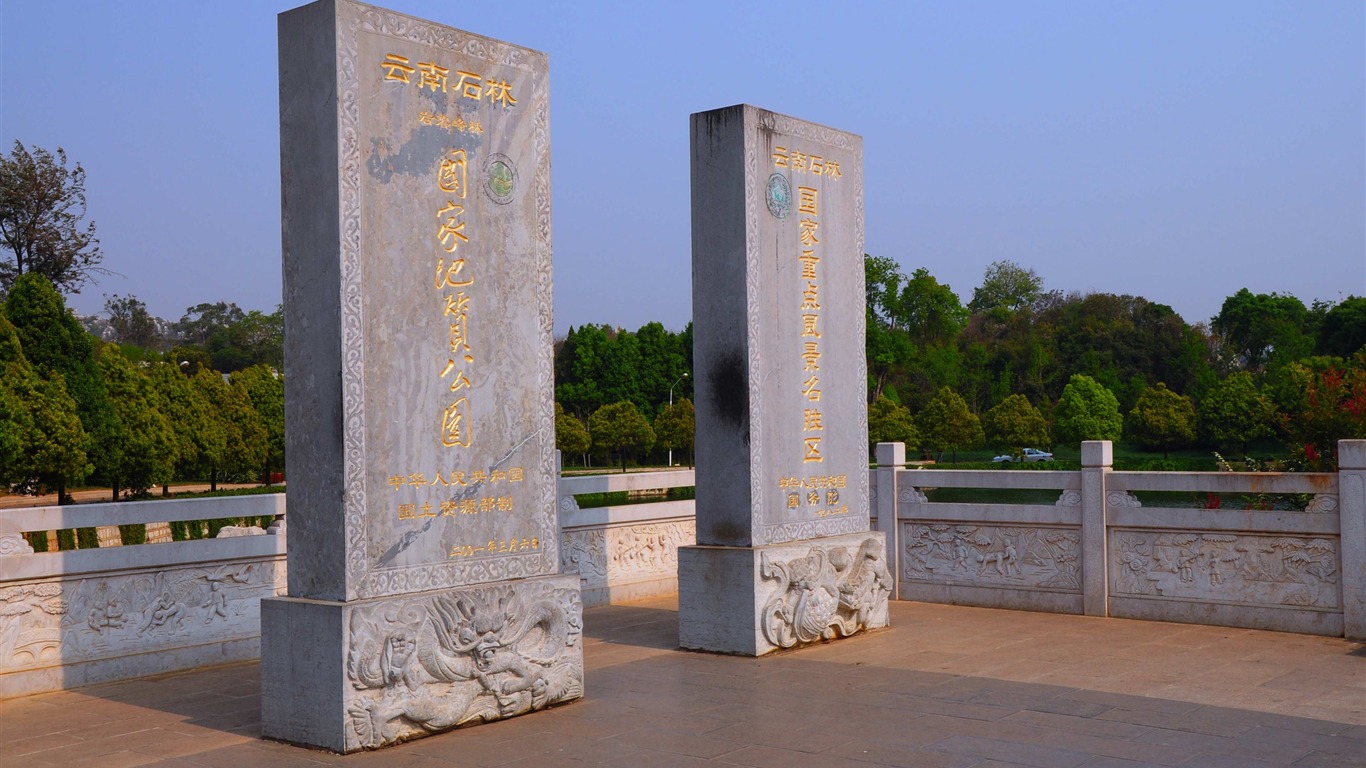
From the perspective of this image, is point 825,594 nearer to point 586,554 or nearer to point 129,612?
point 586,554

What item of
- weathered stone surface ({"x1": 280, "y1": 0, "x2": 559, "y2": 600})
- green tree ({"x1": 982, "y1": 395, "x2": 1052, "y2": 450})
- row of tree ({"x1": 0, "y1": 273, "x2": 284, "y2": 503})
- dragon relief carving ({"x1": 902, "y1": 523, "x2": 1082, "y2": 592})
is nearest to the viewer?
weathered stone surface ({"x1": 280, "y1": 0, "x2": 559, "y2": 600})

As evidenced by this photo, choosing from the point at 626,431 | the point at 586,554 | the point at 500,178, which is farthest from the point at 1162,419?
the point at 500,178

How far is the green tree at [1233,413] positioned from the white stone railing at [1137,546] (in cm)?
2073

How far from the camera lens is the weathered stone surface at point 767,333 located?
22.3 ft

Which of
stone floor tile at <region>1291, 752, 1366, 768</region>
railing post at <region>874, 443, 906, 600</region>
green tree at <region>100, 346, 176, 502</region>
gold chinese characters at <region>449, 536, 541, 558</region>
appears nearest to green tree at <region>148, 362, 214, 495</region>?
green tree at <region>100, 346, 176, 502</region>

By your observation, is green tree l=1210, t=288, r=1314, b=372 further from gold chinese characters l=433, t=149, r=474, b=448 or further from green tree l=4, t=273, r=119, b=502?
gold chinese characters l=433, t=149, r=474, b=448

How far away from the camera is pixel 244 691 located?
582 centimetres

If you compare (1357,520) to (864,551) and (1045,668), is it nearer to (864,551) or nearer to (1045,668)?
(1045,668)

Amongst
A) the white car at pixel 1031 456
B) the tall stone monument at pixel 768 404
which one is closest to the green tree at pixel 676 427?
the white car at pixel 1031 456

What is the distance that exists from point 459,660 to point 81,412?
54.1ft

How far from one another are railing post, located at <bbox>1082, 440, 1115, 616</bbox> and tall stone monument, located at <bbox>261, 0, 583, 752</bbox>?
13.1 feet

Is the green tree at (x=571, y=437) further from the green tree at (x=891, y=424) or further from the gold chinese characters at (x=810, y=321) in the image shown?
the gold chinese characters at (x=810, y=321)

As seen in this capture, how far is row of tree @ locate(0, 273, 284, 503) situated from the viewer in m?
16.8

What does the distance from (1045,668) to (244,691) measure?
419cm
